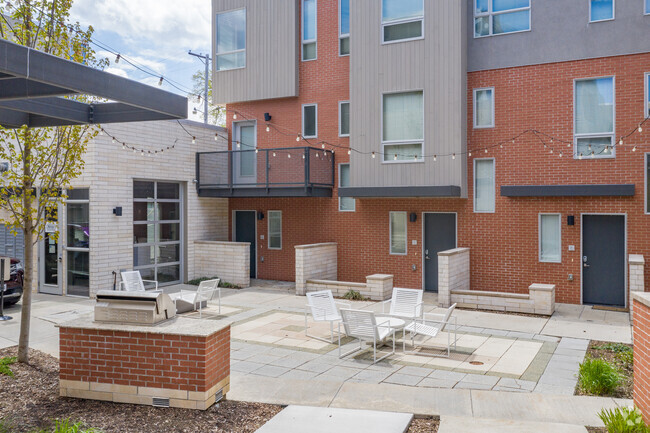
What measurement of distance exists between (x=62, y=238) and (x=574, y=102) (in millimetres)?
13130

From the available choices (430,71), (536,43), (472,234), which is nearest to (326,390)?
(472,234)

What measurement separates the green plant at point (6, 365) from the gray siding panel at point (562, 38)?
1193cm

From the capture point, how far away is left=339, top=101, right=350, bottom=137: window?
51.6ft

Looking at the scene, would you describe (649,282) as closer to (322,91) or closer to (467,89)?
(467,89)

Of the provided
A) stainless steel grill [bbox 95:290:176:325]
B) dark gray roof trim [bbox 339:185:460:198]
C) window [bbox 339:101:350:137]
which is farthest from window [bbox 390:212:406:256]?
stainless steel grill [bbox 95:290:176:325]

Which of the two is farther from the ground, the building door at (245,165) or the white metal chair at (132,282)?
the building door at (245,165)

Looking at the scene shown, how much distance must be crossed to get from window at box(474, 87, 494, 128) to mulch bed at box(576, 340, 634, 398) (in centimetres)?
652

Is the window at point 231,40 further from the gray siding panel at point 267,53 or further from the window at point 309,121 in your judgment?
the window at point 309,121

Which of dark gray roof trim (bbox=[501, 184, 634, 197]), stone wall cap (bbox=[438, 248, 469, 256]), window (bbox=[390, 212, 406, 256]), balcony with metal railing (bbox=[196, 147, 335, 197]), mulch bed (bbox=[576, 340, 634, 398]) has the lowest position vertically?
mulch bed (bbox=[576, 340, 634, 398])

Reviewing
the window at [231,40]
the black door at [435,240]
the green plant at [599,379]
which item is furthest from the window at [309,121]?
the green plant at [599,379]

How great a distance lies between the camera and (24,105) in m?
6.37

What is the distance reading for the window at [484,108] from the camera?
540 inches

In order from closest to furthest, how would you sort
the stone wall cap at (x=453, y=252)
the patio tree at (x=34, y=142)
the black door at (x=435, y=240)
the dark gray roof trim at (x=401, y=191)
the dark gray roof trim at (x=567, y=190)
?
the patio tree at (x=34, y=142) < the dark gray roof trim at (x=567, y=190) < the stone wall cap at (x=453, y=252) < the dark gray roof trim at (x=401, y=191) < the black door at (x=435, y=240)

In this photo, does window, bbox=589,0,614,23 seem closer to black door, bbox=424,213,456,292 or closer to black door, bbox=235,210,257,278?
black door, bbox=424,213,456,292
